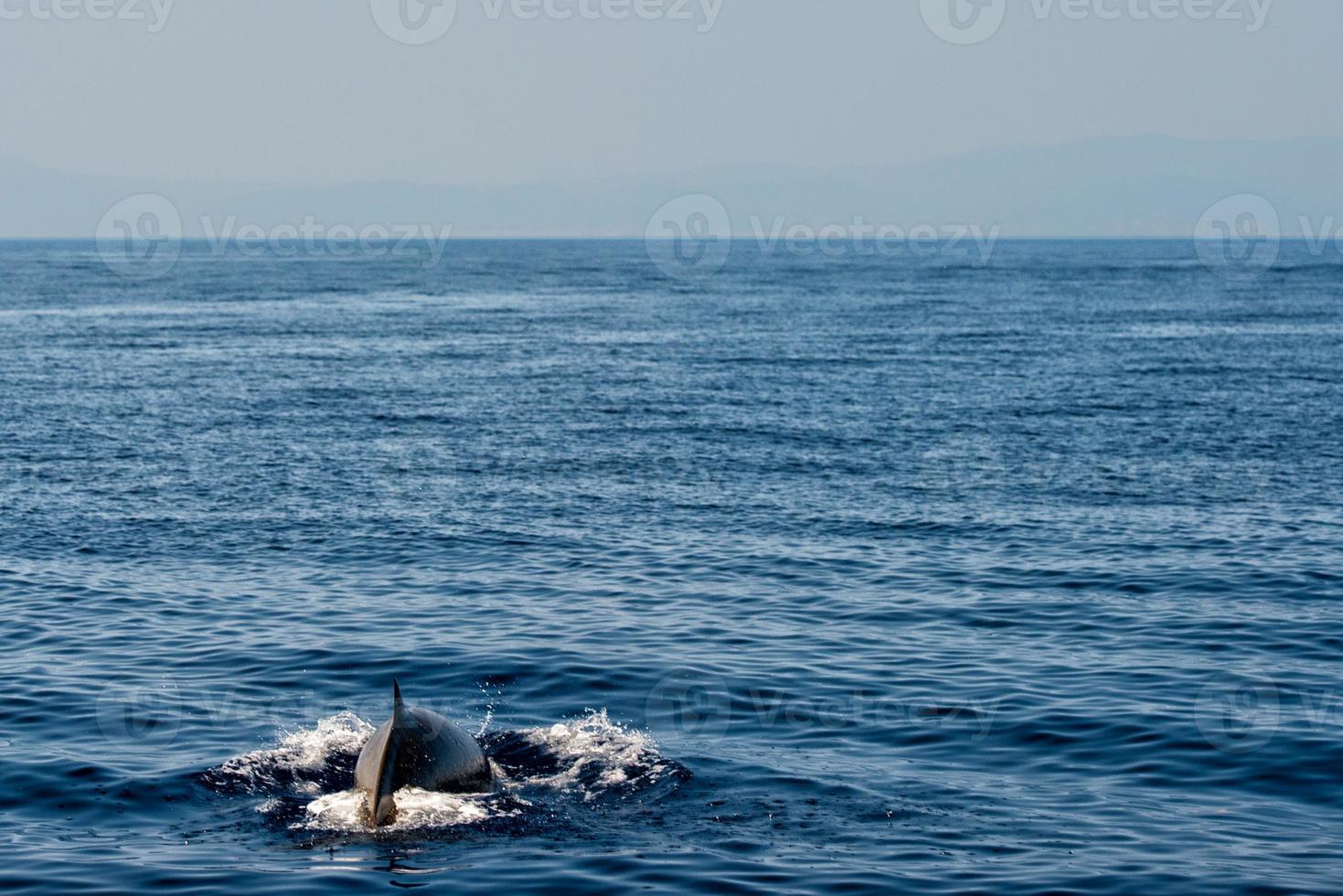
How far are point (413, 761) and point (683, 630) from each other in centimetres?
898

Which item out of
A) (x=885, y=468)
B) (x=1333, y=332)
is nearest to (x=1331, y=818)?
(x=885, y=468)

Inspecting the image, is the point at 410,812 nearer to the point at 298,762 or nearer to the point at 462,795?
the point at 462,795

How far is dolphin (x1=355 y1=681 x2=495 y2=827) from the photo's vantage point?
16688 millimetres

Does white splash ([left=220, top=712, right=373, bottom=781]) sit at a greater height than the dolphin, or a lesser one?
lesser

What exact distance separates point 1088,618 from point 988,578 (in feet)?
9.88

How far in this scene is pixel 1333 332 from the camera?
8594cm

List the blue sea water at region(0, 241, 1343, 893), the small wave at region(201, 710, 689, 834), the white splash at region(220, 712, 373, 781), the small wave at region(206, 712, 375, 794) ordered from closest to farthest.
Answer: the blue sea water at region(0, 241, 1343, 893)
the small wave at region(201, 710, 689, 834)
the small wave at region(206, 712, 375, 794)
the white splash at region(220, 712, 373, 781)

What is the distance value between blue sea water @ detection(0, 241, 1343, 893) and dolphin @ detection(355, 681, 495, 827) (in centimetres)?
29

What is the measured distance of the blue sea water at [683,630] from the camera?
16.5 meters

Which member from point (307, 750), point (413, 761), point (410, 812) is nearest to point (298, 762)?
point (307, 750)

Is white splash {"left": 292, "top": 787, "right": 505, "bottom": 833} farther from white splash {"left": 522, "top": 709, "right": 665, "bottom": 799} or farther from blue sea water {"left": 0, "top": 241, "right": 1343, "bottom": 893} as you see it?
white splash {"left": 522, "top": 709, "right": 665, "bottom": 799}

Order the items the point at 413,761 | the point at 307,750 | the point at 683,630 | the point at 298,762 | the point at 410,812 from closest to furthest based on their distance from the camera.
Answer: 1. the point at 410,812
2. the point at 413,761
3. the point at 298,762
4. the point at 307,750
5. the point at 683,630

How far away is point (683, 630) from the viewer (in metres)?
25.4

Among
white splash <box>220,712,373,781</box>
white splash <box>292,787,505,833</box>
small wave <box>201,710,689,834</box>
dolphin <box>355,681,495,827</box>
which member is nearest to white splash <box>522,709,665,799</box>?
small wave <box>201,710,689,834</box>
